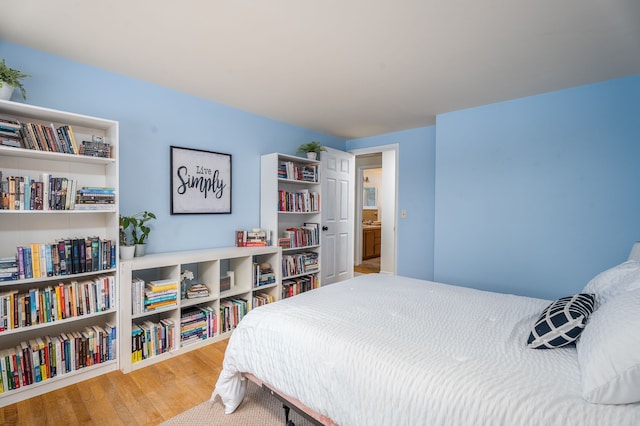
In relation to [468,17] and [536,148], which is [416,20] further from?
[536,148]

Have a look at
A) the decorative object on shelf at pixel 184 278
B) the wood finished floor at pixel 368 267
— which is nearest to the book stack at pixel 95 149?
the decorative object on shelf at pixel 184 278

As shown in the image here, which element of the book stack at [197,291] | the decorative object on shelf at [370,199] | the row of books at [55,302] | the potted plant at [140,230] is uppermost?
the decorative object on shelf at [370,199]

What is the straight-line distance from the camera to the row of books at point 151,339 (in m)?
2.41

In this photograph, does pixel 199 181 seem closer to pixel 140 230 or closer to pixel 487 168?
pixel 140 230

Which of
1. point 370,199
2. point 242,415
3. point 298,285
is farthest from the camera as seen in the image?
point 370,199

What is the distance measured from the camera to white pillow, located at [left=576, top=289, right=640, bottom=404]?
3.07 ft

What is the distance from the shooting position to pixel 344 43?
6.98ft

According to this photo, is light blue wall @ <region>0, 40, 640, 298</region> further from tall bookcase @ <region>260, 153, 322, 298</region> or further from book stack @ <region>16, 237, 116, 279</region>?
book stack @ <region>16, 237, 116, 279</region>

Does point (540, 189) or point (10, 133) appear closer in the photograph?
point (10, 133)

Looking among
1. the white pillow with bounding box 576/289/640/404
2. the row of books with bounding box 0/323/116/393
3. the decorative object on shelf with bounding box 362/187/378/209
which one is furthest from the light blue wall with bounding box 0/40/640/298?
the decorative object on shelf with bounding box 362/187/378/209

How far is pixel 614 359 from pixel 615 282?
0.88 metres

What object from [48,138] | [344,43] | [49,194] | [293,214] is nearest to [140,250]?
[49,194]

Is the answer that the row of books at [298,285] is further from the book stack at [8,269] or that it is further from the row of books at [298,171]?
the book stack at [8,269]

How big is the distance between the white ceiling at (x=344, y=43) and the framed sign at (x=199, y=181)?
0.63 meters
